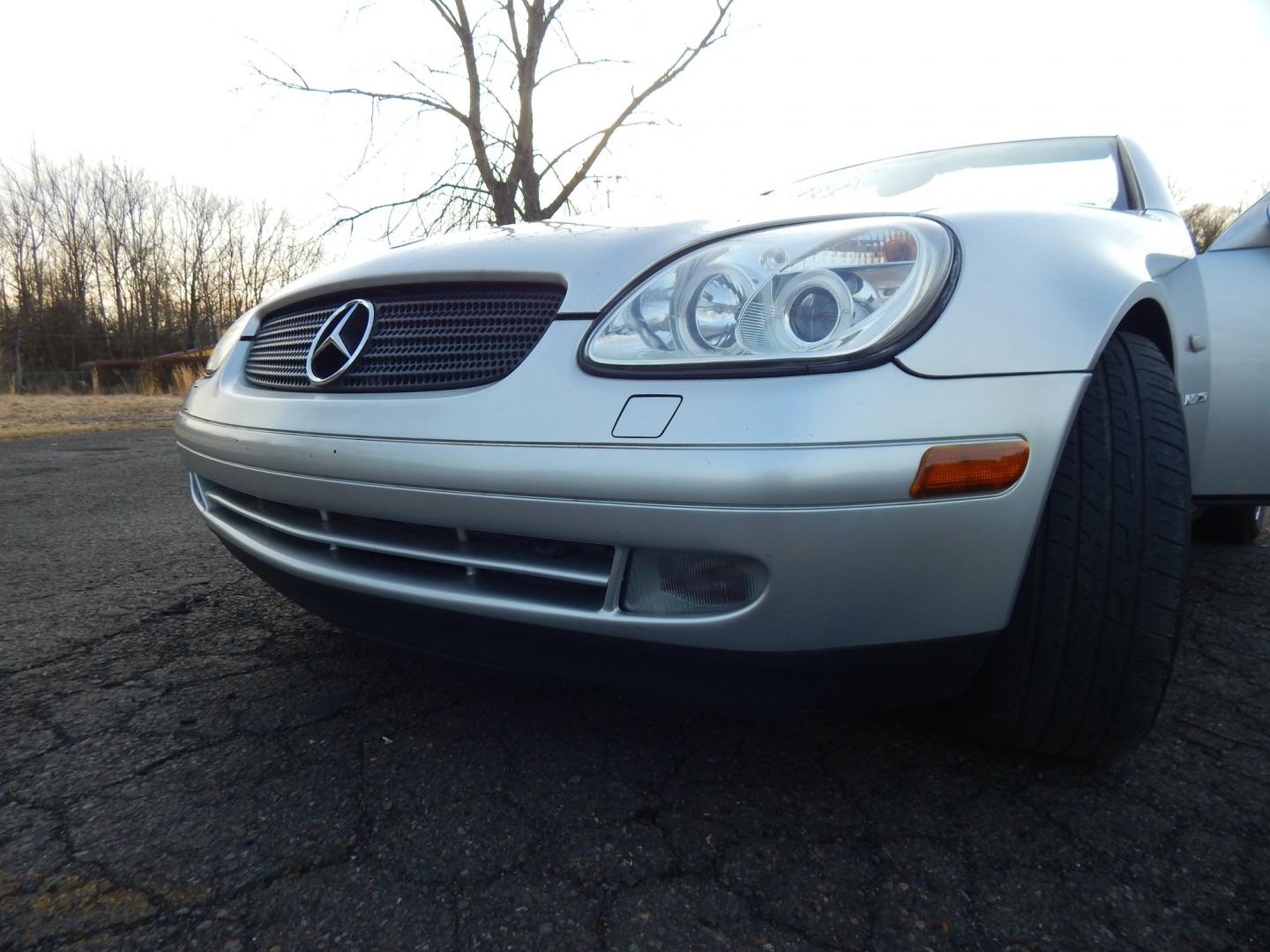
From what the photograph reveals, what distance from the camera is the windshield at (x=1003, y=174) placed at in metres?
2.04

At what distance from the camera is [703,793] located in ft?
4.28

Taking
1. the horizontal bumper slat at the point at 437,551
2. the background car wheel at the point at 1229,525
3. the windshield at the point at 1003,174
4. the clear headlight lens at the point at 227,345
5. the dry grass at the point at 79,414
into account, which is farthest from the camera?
the dry grass at the point at 79,414

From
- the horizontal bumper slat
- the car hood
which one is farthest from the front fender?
the horizontal bumper slat

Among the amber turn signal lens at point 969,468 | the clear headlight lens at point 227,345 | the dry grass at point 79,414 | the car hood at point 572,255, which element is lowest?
the dry grass at point 79,414

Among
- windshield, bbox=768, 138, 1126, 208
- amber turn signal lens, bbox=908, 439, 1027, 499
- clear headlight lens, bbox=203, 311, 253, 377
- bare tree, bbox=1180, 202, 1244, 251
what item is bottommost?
amber turn signal lens, bbox=908, 439, 1027, 499

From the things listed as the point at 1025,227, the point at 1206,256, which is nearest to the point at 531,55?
the point at 1206,256

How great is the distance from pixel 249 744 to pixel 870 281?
128cm

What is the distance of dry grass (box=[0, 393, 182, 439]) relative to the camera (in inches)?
311

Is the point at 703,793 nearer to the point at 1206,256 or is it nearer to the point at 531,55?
the point at 1206,256

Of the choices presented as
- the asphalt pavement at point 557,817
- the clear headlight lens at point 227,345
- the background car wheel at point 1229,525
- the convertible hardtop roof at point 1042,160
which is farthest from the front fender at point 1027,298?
the background car wheel at point 1229,525

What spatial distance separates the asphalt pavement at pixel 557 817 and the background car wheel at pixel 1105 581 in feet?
0.62

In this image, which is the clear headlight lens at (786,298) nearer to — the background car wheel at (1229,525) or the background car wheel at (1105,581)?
the background car wheel at (1105,581)

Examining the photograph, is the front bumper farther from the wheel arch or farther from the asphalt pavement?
the wheel arch

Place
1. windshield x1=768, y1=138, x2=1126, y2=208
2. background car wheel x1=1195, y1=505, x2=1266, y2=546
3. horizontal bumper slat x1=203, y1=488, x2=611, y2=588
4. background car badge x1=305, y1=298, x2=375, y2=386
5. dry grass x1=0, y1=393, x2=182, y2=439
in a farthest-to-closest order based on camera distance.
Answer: dry grass x1=0, y1=393, x2=182, y2=439
background car wheel x1=1195, y1=505, x2=1266, y2=546
windshield x1=768, y1=138, x2=1126, y2=208
background car badge x1=305, y1=298, x2=375, y2=386
horizontal bumper slat x1=203, y1=488, x2=611, y2=588
